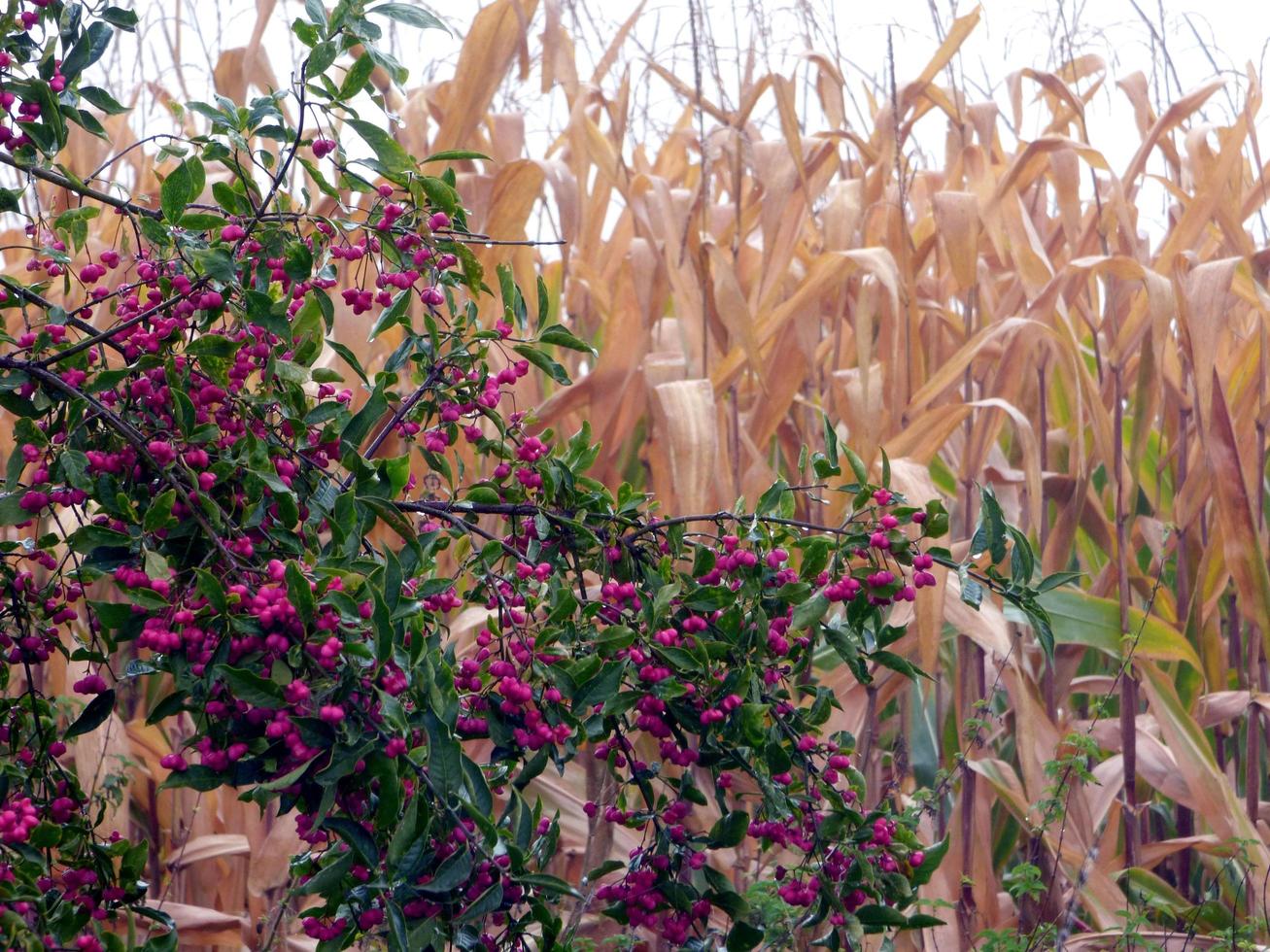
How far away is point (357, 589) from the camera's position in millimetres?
807

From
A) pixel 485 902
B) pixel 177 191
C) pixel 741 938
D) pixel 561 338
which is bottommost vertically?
pixel 741 938

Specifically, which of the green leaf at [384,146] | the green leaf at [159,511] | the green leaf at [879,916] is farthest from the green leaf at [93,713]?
the green leaf at [879,916]

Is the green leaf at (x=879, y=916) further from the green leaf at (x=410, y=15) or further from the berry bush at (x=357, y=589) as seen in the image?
the green leaf at (x=410, y=15)

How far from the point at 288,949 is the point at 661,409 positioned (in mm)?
1010

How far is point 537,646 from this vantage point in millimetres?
931

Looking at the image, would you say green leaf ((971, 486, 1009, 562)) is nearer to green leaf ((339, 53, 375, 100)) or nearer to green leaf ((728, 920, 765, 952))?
green leaf ((728, 920, 765, 952))

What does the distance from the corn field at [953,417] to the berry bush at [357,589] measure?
0.54m

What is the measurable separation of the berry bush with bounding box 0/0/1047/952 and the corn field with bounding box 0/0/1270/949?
54 centimetres

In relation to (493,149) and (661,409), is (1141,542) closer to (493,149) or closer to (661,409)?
(661,409)

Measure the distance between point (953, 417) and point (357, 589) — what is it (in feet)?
3.82

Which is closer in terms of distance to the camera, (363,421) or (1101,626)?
(363,421)

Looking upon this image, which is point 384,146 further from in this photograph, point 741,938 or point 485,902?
point 741,938

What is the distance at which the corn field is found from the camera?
1.75m

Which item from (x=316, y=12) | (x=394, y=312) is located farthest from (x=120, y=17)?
(x=394, y=312)
